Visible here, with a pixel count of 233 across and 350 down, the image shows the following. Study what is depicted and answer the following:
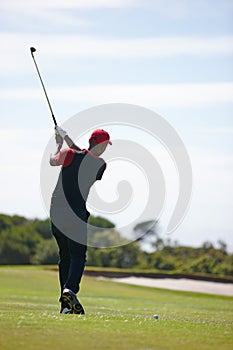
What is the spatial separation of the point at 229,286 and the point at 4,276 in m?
16.6

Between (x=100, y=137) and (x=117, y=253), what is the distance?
65713mm

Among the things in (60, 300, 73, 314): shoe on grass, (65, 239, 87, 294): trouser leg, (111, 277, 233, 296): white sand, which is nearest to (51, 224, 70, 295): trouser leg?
(65, 239, 87, 294): trouser leg

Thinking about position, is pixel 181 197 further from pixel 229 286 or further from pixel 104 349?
pixel 229 286

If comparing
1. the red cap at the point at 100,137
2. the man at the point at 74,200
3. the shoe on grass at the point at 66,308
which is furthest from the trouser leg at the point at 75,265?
the red cap at the point at 100,137

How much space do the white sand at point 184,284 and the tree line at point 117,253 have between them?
10881 mm

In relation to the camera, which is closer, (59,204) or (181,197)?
(59,204)

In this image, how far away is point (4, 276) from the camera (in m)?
43.4

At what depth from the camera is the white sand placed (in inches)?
2014

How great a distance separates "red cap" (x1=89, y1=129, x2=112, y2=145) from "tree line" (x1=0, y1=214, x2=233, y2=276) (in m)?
52.7

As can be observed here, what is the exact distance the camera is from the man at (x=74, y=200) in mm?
13453

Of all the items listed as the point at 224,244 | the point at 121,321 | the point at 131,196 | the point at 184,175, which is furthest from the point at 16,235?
the point at 121,321

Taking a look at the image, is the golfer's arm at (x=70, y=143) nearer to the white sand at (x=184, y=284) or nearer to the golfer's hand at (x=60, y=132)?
the golfer's hand at (x=60, y=132)

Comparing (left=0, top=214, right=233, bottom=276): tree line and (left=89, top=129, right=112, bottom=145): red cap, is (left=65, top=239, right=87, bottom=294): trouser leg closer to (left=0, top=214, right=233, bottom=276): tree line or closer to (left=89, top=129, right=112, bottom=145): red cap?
(left=89, top=129, right=112, bottom=145): red cap

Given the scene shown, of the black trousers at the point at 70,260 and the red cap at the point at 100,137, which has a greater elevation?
the red cap at the point at 100,137
